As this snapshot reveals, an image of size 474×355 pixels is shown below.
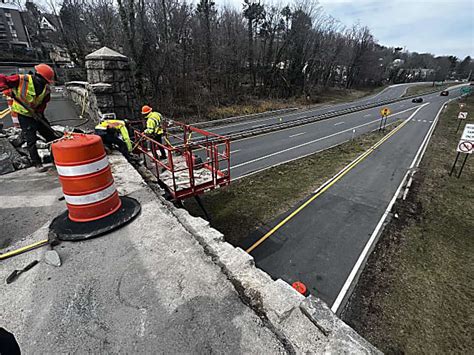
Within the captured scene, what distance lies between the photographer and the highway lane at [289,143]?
575 inches

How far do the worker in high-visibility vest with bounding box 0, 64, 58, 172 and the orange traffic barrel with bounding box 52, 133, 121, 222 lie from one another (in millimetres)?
2273

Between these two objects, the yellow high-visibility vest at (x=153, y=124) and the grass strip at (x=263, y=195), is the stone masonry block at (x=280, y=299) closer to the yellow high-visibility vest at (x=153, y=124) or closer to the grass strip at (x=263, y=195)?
the grass strip at (x=263, y=195)

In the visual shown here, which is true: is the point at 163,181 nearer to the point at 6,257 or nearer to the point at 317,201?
the point at 6,257

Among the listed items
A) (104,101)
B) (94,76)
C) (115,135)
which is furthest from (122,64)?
(115,135)

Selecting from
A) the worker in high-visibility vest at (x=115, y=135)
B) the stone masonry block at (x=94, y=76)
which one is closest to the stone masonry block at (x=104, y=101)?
the stone masonry block at (x=94, y=76)

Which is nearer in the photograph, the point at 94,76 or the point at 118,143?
the point at 118,143

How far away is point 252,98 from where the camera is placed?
38.8m

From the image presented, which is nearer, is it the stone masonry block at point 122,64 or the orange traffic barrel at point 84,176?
the orange traffic barrel at point 84,176

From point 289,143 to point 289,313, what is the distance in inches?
685

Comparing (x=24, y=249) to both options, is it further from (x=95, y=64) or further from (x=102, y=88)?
(x=95, y=64)

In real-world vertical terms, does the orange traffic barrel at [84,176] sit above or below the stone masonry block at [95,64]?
below

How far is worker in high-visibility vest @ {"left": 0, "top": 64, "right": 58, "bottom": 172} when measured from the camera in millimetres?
4848

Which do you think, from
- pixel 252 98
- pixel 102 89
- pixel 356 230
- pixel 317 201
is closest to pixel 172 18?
pixel 252 98

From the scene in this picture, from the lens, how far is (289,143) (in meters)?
19.0
